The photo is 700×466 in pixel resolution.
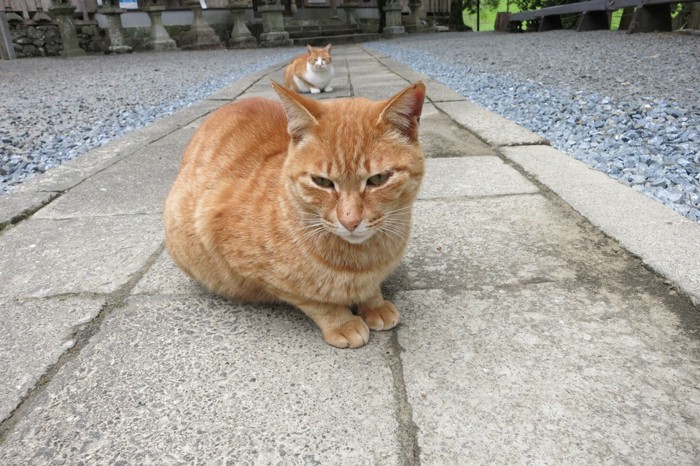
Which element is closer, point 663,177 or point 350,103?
point 350,103

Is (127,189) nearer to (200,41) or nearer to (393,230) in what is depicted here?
(393,230)

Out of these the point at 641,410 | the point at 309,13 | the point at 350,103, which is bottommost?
the point at 641,410

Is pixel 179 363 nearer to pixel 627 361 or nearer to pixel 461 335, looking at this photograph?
pixel 461 335

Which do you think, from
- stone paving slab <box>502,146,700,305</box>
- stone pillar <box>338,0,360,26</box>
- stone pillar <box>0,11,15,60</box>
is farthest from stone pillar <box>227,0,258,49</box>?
stone paving slab <box>502,146,700,305</box>

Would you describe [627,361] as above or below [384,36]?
below

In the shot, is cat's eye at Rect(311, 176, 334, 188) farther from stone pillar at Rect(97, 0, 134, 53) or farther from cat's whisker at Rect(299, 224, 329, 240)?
stone pillar at Rect(97, 0, 134, 53)

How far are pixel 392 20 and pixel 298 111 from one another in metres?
20.1

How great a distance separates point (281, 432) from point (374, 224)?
66 centimetres

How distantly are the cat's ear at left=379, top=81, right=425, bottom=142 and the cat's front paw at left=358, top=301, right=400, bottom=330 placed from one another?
0.61 m

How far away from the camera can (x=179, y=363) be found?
1479mm

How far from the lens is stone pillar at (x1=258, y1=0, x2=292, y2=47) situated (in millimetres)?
14781

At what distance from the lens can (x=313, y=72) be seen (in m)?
6.66

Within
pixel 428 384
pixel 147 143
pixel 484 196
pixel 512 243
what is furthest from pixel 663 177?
pixel 147 143

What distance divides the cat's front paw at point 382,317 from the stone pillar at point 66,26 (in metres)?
14.7
